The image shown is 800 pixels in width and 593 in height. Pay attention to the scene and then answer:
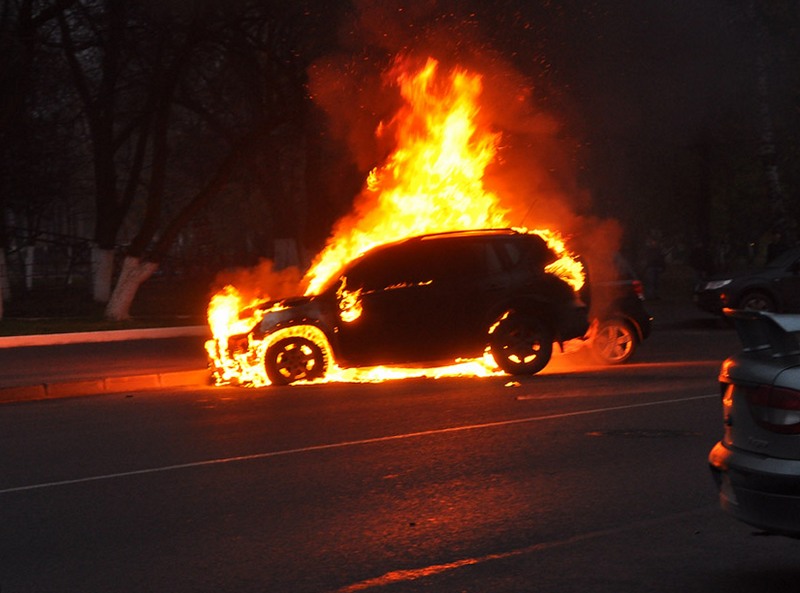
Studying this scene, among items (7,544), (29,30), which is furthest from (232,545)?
(29,30)

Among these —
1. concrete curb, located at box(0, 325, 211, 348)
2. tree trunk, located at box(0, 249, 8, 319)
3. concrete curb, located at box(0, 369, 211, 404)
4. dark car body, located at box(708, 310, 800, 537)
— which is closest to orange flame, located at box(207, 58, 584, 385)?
concrete curb, located at box(0, 369, 211, 404)

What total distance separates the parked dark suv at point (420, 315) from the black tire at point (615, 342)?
160cm

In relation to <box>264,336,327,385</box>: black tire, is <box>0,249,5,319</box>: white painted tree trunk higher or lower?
higher

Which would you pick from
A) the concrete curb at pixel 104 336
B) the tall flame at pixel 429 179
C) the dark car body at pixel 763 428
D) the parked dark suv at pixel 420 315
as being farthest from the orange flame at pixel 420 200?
the dark car body at pixel 763 428

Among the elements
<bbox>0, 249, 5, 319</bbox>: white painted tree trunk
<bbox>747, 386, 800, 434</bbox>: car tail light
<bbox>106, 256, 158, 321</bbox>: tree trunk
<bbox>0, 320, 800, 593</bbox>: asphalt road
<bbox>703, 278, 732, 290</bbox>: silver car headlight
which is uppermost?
<bbox>0, 249, 5, 319</bbox>: white painted tree trunk

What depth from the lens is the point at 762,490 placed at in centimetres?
546

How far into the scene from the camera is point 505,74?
23.1 meters

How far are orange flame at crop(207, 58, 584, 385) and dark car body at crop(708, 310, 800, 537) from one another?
949cm

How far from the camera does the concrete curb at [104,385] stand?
15.6 meters

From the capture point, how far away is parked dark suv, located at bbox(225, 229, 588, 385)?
1505 centimetres

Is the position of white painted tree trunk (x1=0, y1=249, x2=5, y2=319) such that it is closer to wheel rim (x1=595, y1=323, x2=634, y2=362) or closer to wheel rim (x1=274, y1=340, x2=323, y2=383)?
wheel rim (x1=274, y1=340, x2=323, y2=383)

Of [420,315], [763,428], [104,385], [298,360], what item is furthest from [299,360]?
[763,428]

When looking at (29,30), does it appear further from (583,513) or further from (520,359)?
(583,513)

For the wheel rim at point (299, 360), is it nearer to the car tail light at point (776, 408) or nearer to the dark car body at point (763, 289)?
the car tail light at point (776, 408)
